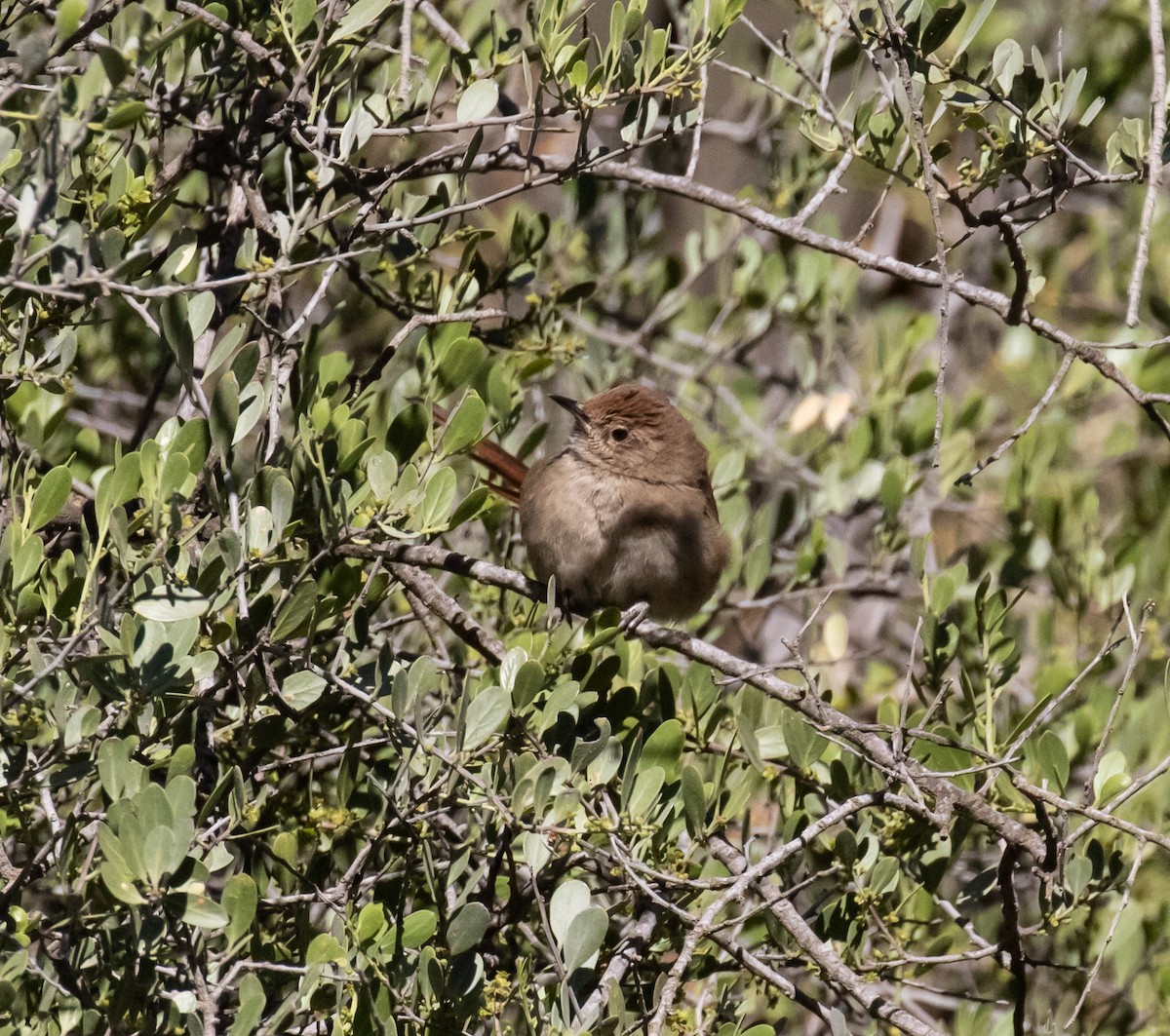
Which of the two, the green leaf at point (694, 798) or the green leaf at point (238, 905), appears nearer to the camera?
the green leaf at point (238, 905)

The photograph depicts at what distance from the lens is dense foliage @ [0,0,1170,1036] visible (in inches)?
92.0

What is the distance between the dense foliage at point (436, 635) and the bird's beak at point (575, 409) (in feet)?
0.66

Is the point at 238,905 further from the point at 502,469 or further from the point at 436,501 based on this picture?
the point at 502,469

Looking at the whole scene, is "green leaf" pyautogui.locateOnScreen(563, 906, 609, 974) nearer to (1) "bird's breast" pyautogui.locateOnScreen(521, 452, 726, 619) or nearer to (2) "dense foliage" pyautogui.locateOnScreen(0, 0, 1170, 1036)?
(2) "dense foliage" pyautogui.locateOnScreen(0, 0, 1170, 1036)

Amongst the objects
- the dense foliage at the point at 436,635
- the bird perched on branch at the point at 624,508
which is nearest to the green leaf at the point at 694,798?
the dense foliage at the point at 436,635

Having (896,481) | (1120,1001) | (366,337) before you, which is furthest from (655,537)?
(1120,1001)

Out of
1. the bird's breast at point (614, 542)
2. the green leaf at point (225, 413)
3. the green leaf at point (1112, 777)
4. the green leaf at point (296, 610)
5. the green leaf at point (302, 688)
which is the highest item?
the green leaf at point (225, 413)

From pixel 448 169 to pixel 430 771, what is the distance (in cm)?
152

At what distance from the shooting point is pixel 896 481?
4.29 meters

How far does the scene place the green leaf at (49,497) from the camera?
97.0 inches

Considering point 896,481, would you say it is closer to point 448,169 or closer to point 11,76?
point 448,169

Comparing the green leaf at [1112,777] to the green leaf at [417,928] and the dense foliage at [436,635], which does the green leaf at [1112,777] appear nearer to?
the dense foliage at [436,635]

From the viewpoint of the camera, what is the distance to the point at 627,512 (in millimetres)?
4621

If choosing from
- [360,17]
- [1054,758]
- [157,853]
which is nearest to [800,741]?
[1054,758]
